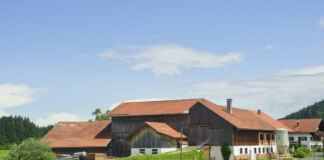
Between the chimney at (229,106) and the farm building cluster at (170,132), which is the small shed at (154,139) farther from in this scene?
the chimney at (229,106)

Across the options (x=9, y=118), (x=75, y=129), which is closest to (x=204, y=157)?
(x=75, y=129)

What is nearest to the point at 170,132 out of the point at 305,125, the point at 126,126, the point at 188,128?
the point at 188,128

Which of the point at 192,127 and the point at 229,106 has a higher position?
the point at 229,106

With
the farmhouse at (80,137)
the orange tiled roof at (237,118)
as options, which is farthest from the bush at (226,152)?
the farmhouse at (80,137)

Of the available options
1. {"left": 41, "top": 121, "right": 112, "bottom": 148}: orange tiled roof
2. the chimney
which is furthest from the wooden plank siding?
the chimney

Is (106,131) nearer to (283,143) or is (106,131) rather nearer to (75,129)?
(75,129)

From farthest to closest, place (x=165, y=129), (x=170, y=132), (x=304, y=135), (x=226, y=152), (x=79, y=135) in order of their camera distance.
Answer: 1. (x=304, y=135)
2. (x=79, y=135)
3. (x=165, y=129)
4. (x=170, y=132)
5. (x=226, y=152)

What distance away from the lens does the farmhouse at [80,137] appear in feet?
223

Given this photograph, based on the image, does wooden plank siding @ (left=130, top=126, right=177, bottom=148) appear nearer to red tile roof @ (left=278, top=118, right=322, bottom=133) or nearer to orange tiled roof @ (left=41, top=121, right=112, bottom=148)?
orange tiled roof @ (left=41, top=121, right=112, bottom=148)

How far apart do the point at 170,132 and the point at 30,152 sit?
63.9 ft

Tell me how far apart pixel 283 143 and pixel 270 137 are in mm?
2771

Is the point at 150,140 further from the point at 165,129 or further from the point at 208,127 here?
the point at 208,127

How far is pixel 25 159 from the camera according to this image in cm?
5228

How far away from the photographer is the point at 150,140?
198 ft
